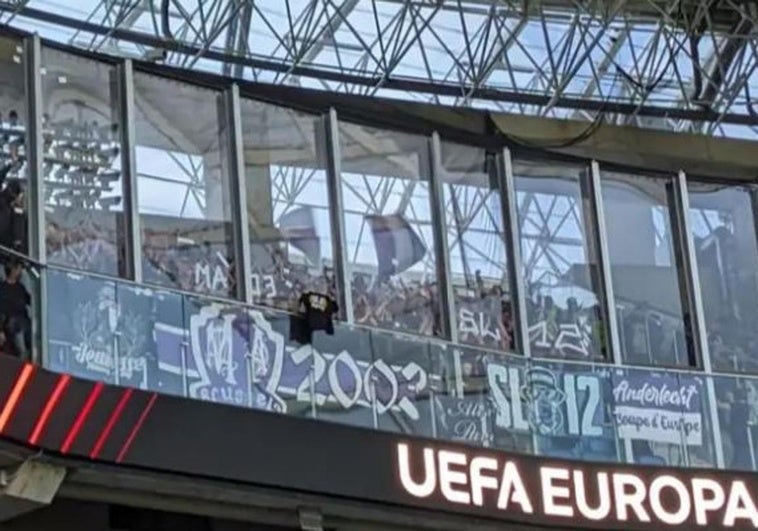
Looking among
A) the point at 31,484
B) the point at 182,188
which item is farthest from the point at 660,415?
the point at 31,484

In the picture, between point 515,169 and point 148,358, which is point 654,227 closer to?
point 515,169

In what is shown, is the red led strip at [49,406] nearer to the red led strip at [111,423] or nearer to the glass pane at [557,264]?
the red led strip at [111,423]

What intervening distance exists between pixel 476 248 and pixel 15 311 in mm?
6415

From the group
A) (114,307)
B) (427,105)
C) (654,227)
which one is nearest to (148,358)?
(114,307)

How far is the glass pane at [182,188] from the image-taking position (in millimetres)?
16094

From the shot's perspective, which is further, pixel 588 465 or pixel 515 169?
pixel 515 169

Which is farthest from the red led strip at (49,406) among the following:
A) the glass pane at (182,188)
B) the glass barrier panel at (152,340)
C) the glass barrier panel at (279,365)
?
the glass pane at (182,188)

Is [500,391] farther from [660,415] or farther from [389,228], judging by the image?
[389,228]

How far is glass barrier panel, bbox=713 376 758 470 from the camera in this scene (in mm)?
18266

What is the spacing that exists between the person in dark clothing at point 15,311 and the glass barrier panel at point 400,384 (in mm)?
3673

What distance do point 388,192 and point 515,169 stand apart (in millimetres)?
1904

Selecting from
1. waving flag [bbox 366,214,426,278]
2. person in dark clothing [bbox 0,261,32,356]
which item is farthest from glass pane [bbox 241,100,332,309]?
person in dark clothing [bbox 0,261,32,356]

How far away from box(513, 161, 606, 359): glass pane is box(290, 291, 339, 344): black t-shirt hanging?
3.35m

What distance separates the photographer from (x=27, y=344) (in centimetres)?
1372
